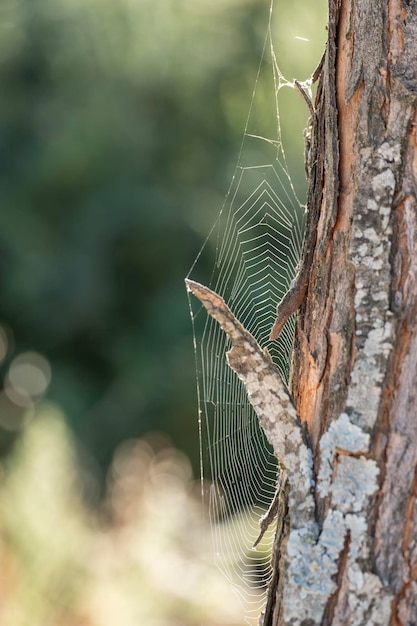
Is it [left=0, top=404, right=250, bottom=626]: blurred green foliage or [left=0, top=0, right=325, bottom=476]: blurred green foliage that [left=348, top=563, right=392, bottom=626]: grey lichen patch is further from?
[left=0, top=0, right=325, bottom=476]: blurred green foliage

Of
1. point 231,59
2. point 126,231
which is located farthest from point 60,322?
point 231,59

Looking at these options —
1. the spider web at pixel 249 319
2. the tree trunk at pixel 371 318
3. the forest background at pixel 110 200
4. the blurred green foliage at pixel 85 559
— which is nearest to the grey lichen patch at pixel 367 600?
the tree trunk at pixel 371 318

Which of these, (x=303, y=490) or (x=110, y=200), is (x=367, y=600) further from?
(x=110, y=200)

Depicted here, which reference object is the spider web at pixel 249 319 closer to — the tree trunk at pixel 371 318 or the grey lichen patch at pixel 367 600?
the tree trunk at pixel 371 318

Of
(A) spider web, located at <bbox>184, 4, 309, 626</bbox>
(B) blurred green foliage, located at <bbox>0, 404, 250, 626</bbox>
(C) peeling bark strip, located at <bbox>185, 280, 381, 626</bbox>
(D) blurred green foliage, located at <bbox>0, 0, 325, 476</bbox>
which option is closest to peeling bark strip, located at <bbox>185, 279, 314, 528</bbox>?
(C) peeling bark strip, located at <bbox>185, 280, 381, 626</bbox>

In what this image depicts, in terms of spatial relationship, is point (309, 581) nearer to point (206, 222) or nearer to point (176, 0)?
point (206, 222)

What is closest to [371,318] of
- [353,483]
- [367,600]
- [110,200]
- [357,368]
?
[357,368]

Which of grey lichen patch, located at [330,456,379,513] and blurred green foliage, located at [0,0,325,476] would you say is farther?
blurred green foliage, located at [0,0,325,476]
